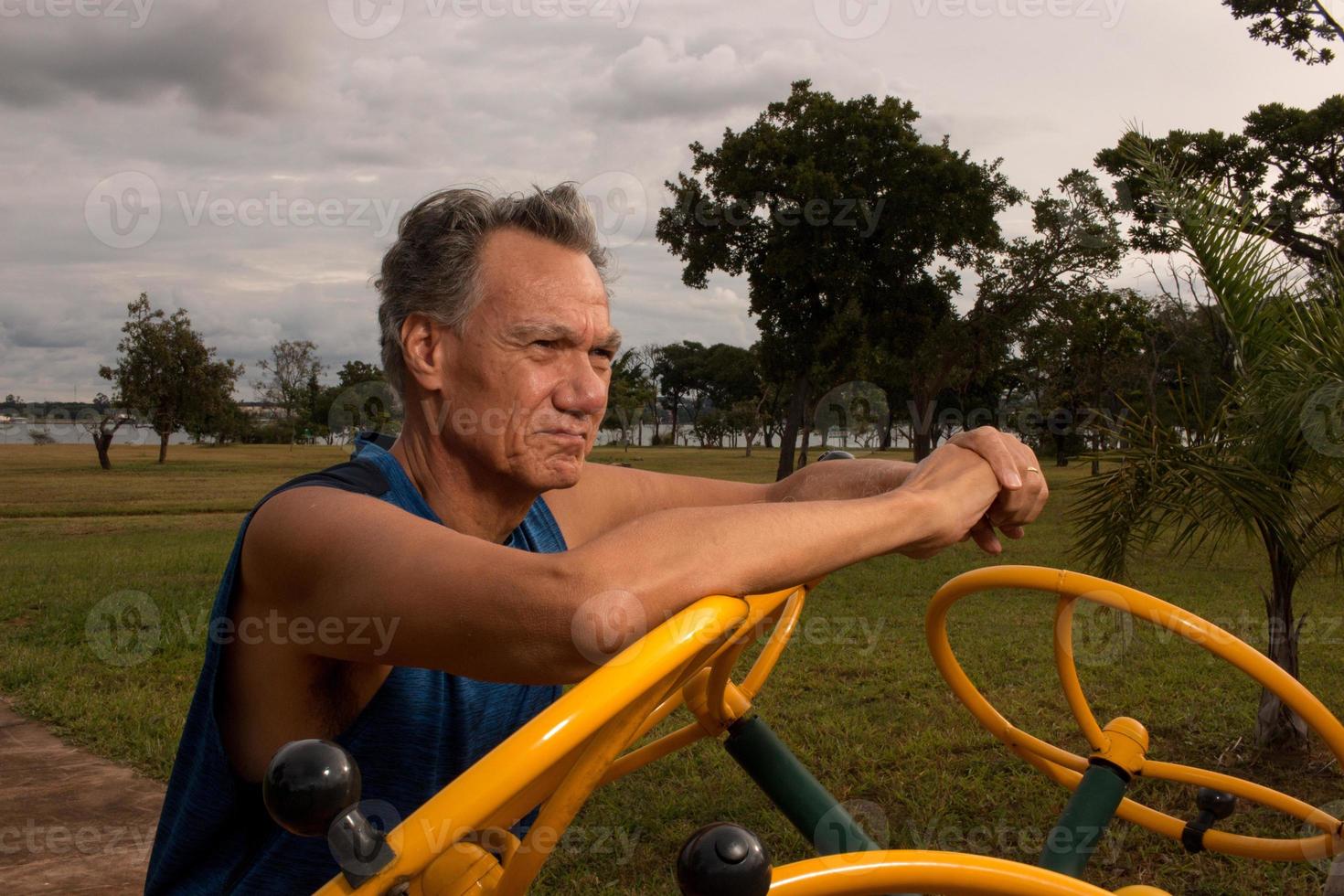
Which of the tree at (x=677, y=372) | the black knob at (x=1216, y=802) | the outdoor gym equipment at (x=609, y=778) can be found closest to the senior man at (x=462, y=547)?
the outdoor gym equipment at (x=609, y=778)

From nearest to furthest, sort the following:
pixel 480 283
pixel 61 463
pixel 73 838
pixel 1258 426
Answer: pixel 480 283 → pixel 73 838 → pixel 1258 426 → pixel 61 463

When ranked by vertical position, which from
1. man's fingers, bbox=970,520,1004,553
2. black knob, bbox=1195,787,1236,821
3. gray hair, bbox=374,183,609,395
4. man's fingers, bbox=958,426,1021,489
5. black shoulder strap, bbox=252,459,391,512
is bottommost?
black knob, bbox=1195,787,1236,821

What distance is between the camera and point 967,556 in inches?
547

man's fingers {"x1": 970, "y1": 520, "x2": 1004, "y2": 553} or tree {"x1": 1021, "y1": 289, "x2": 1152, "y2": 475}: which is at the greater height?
tree {"x1": 1021, "y1": 289, "x2": 1152, "y2": 475}

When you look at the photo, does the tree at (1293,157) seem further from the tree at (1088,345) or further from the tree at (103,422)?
the tree at (103,422)

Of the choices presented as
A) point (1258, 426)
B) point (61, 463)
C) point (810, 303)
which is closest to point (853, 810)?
point (1258, 426)

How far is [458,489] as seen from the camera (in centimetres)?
181

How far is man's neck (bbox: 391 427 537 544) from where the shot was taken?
176 centimetres

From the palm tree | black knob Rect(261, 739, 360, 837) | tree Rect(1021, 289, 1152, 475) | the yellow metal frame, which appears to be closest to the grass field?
the palm tree

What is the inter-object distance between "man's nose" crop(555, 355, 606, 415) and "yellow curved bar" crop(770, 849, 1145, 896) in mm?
873

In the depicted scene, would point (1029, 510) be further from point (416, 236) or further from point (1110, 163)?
point (1110, 163)

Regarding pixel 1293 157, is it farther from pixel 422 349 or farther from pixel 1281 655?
pixel 422 349

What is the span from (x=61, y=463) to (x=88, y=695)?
144 ft

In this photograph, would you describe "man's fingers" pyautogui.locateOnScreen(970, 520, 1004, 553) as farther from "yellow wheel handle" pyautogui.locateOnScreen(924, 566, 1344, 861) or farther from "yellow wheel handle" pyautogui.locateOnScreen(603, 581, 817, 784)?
"yellow wheel handle" pyautogui.locateOnScreen(603, 581, 817, 784)
